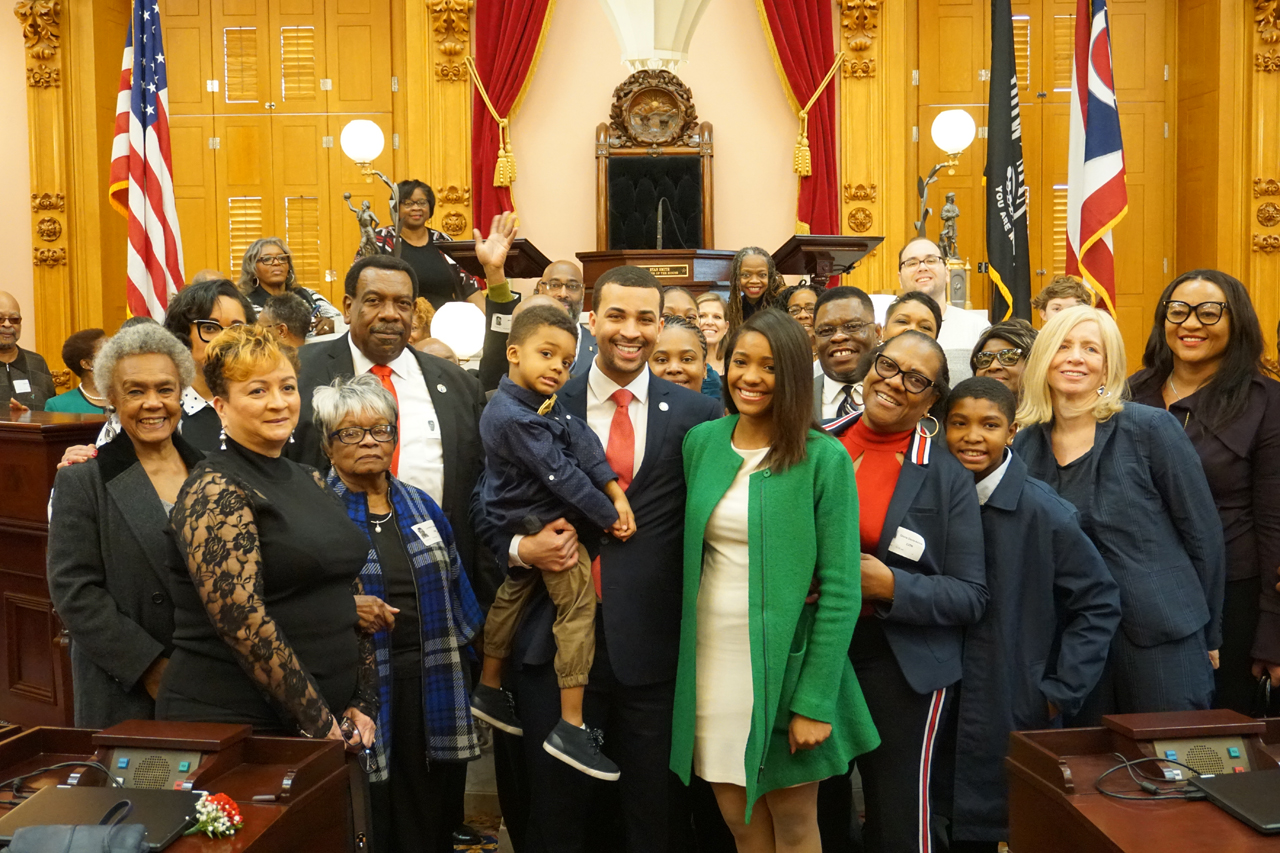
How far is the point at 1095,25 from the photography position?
6.43 meters

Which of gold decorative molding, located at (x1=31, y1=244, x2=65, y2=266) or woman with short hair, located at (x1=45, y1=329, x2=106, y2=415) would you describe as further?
gold decorative molding, located at (x1=31, y1=244, x2=65, y2=266)

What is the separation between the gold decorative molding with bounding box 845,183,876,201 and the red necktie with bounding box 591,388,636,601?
6.64 m

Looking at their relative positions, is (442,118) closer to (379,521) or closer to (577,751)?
(379,521)

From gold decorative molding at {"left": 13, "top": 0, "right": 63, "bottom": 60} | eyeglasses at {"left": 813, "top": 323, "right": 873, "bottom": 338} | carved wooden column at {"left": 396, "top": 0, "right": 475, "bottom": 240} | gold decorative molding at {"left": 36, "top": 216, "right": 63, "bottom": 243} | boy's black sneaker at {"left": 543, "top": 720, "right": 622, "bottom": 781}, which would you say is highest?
gold decorative molding at {"left": 13, "top": 0, "right": 63, "bottom": 60}

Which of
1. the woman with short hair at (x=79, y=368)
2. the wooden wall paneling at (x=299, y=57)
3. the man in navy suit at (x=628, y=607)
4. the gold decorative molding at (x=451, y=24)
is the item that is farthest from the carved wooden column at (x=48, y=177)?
the man in navy suit at (x=628, y=607)

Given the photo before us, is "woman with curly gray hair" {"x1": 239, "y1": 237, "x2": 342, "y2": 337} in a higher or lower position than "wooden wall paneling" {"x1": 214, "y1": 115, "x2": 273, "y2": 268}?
lower

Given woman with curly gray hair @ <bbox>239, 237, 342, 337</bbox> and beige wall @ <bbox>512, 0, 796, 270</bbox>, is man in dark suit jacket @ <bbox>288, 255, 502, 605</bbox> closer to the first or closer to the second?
woman with curly gray hair @ <bbox>239, 237, 342, 337</bbox>

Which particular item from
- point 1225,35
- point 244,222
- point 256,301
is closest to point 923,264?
point 256,301

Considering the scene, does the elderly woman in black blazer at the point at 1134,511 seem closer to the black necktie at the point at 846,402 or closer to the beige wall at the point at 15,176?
the black necktie at the point at 846,402

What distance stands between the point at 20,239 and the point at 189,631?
8.66 meters

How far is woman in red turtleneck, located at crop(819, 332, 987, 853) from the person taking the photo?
2422 mm

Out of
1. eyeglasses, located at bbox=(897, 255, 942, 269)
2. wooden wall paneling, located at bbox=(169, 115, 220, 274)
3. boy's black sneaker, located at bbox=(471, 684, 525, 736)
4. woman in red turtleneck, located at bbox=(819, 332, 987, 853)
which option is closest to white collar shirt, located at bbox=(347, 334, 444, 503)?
boy's black sneaker, located at bbox=(471, 684, 525, 736)

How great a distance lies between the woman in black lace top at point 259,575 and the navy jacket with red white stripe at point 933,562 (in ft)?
3.79

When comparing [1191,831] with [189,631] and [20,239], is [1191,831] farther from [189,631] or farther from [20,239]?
[20,239]
